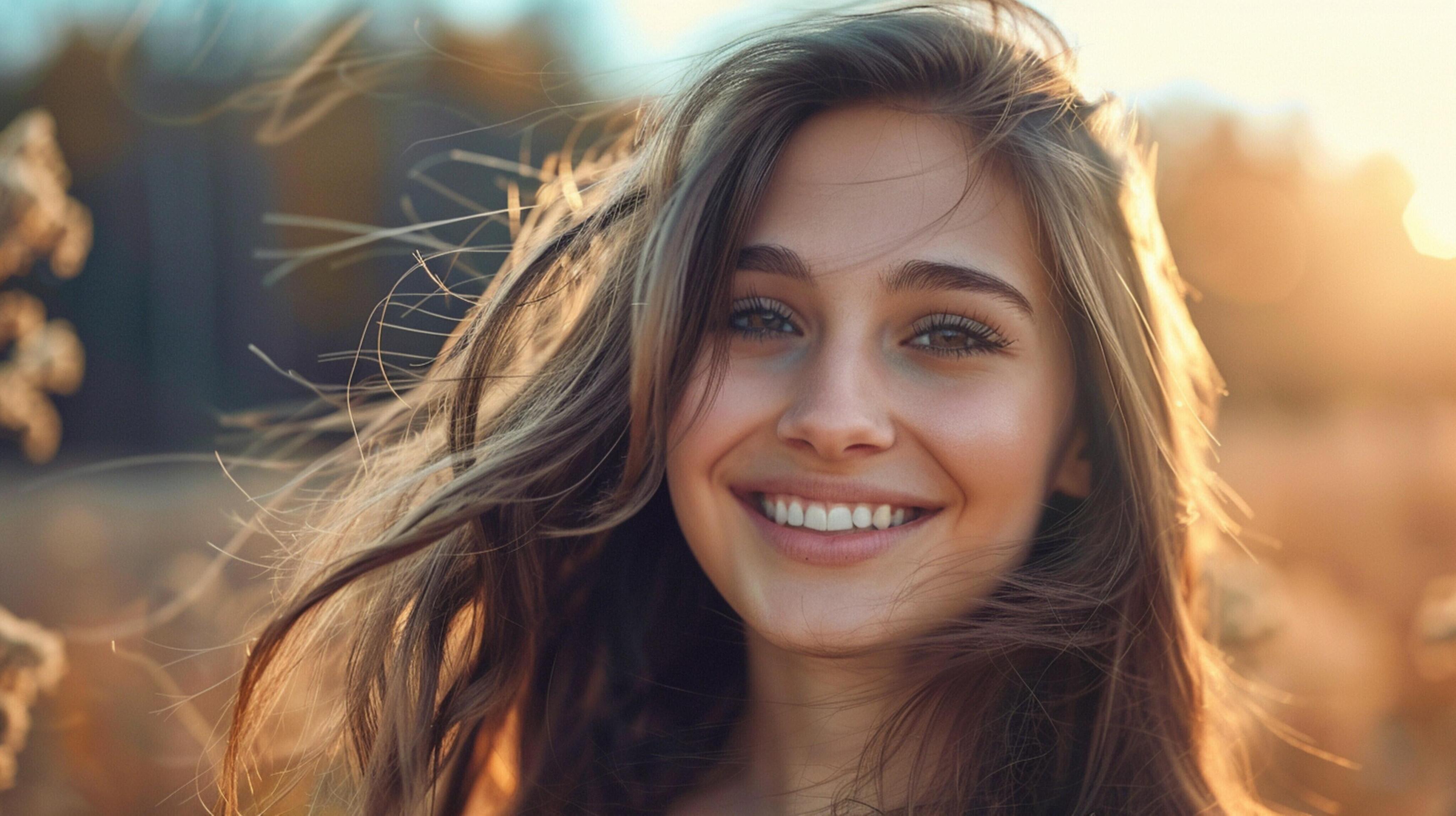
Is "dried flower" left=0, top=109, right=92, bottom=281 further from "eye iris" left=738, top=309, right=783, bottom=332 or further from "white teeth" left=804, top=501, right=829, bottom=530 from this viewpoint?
"white teeth" left=804, top=501, right=829, bottom=530

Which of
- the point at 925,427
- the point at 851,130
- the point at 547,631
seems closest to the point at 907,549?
the point at 925,427

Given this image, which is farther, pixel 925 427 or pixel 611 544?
pixel 611 544

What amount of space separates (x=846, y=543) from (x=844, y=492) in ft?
0.28

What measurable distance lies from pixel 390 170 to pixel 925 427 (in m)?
10.2

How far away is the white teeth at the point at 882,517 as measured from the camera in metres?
1.71

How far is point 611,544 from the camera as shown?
87.4 inches

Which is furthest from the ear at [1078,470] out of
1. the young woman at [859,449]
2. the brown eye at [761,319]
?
the brown eye at [761,319]

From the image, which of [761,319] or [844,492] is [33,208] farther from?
[844,492]

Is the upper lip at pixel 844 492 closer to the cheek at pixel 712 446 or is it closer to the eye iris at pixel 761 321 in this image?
the cheek at pixel 712 446

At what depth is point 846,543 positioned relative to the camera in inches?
67.1

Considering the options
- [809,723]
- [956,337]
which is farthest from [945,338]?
[809,723]

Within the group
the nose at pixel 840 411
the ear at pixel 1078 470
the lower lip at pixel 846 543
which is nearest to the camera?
the nose at pixel 840 411

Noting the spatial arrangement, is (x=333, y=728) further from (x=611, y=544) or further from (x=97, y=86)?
(x=97, y=86)

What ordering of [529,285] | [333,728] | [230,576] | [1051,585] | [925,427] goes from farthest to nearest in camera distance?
[230,576] → [333,728] → [529,285] → [1051,585] → [925,427]
